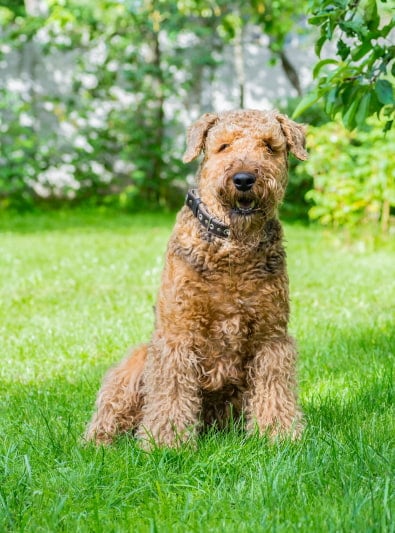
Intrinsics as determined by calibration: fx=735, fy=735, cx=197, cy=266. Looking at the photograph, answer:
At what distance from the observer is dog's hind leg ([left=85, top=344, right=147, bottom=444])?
3240 mm

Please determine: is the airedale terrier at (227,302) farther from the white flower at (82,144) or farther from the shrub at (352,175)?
the white flower at (82,144)

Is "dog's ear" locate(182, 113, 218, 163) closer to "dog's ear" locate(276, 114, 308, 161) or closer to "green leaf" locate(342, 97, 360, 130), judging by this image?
"dog's ear" locate(276, 114, 308, 161)

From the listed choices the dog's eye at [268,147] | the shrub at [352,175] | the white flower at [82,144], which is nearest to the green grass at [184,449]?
the dog's eye at [268,147]

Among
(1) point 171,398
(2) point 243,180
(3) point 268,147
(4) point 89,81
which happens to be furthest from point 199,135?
(4) point 89,81

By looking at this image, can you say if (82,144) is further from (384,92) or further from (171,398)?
(171,398)

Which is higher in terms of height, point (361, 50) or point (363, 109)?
point (361, 50)

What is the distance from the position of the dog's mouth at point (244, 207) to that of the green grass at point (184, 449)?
941 millimetres

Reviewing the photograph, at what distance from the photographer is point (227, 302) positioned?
302 centimetres

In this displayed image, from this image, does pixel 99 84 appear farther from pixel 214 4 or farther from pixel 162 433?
pixel 162 433

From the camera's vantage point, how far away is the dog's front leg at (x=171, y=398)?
3055 mm

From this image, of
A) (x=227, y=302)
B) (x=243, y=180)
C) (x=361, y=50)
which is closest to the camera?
(x=243, y=180)

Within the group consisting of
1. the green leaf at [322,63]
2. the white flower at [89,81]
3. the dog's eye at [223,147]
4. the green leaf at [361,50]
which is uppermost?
the white flower at [89,81]

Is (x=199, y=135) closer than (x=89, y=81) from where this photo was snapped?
Yes

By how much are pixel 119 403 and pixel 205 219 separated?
93 cm
